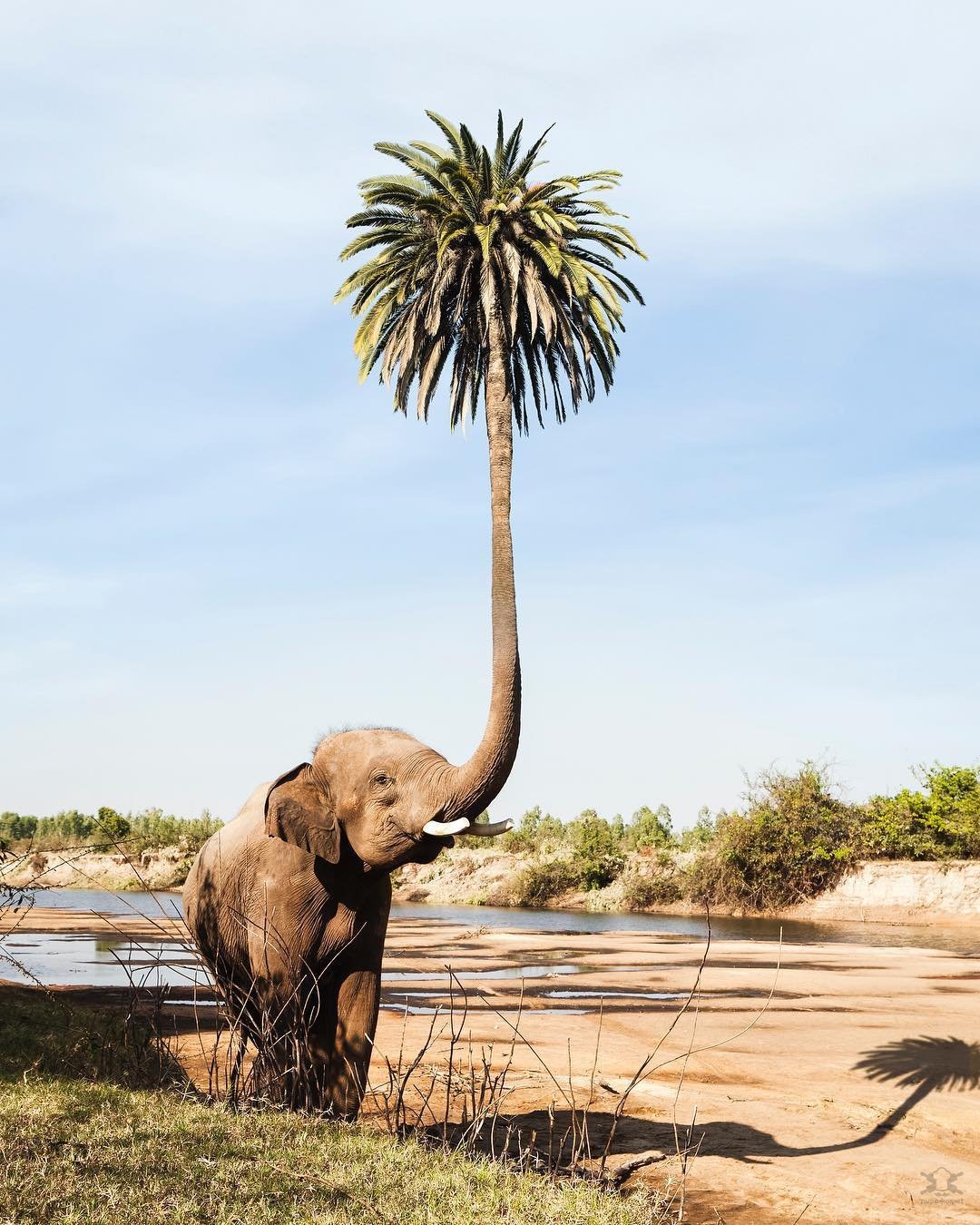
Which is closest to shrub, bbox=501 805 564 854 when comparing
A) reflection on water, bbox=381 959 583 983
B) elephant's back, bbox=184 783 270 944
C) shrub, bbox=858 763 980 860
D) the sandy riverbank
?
the sandy riverbank

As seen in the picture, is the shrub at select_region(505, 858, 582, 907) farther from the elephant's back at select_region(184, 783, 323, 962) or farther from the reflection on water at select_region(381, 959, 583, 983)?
the elephant's back at select_region(184, 783, 323, 962)

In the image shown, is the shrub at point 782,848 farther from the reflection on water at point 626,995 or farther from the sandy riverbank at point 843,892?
the reflection on water at point 626,995

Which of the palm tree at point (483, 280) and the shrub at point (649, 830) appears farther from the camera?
the shrub at point (649, 830)

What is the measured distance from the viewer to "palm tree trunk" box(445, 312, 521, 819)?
6.82 m

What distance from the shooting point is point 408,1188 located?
5.52 m

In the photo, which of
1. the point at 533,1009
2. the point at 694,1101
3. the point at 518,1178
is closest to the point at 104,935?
the point at 533,1009

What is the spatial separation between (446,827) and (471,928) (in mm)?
27797

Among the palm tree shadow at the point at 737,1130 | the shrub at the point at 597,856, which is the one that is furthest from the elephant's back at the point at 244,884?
the shrub at the point at 597,856

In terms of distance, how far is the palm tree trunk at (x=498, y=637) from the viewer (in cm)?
682

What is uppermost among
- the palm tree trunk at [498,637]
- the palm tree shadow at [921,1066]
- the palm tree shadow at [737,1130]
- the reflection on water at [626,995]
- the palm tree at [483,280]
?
the palm tree at [483,280]

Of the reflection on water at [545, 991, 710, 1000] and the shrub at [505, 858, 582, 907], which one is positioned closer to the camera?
the reflection on water at [545, 991, 710, 1000]

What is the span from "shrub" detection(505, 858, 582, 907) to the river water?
6.14 feet

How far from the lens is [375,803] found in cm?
702

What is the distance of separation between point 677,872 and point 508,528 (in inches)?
1258
